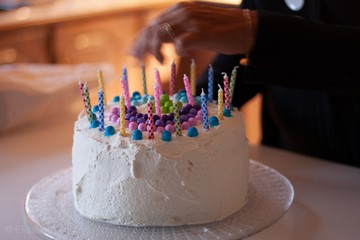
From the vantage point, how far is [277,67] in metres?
0.98

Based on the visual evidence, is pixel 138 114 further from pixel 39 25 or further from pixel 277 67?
pixel 39 25

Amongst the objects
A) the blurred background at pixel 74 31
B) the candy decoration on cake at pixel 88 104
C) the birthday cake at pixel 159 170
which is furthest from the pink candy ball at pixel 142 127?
the blurred background at pixel 74 31

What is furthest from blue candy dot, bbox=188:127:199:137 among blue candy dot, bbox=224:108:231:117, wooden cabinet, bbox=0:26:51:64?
wooden cabinet, bbox=0:26:51:64

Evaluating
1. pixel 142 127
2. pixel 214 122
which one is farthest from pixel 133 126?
pixel 214 122

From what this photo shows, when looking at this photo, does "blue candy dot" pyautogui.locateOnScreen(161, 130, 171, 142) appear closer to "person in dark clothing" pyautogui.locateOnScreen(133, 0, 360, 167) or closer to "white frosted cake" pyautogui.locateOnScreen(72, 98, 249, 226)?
"white frosted cake" pyautogui.locateOnScreen(72, 98, 249, 226)

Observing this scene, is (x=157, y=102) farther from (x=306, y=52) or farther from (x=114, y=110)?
(x=306, y=52)

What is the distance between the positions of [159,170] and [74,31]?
170 cm

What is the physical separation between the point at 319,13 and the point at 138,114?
499 mm

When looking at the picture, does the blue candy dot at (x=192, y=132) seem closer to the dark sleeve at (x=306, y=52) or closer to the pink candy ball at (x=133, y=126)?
the pink candy ball at (x=133, y=126)

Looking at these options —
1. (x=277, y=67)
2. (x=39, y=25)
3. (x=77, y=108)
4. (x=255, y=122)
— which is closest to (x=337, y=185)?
(x=277, y=67)

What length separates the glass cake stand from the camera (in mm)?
831

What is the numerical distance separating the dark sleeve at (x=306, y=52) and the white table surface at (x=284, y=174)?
0.19 m

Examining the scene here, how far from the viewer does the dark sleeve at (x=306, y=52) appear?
96 cm

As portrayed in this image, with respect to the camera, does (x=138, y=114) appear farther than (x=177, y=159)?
Yes
